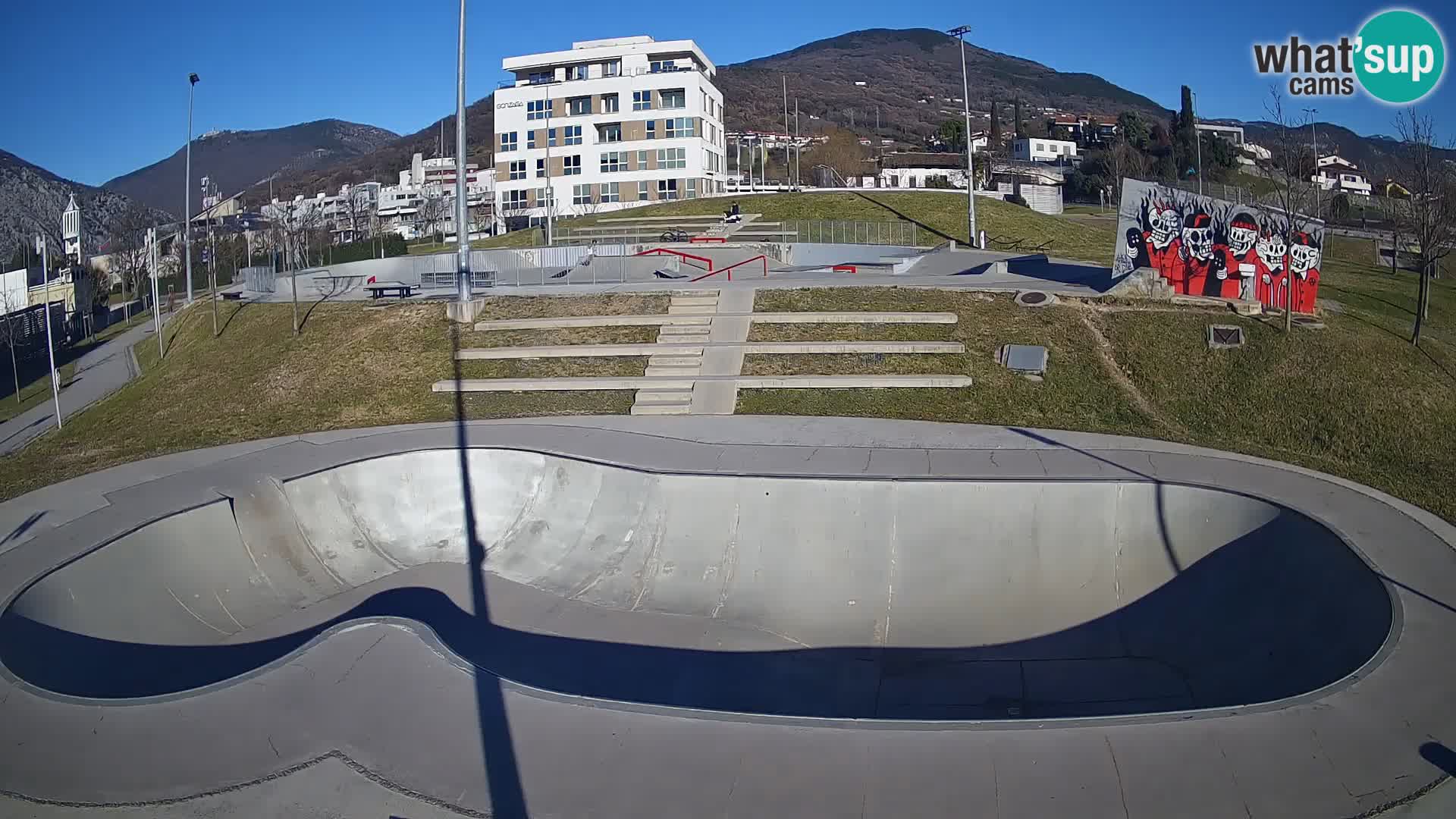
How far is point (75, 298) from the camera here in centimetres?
4175

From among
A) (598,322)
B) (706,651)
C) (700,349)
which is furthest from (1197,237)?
(706,651)

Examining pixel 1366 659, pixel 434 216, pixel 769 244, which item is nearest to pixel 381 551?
pixel 1366 659

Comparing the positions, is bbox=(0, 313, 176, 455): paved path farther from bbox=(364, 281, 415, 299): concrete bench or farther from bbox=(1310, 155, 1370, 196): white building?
bbox=(1310, 155, 1370, 196): white building

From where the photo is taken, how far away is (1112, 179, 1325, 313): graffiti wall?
2395cm

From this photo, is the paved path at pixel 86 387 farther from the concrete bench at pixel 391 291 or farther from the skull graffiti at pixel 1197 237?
the skull graffiti at pixel 1197 237

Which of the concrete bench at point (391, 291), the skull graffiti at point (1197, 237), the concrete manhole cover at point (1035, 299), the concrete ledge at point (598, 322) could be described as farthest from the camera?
the concrete bench at point (391, 291)

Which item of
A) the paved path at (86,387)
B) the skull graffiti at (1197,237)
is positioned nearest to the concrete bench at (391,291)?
the paved path at (86,387)

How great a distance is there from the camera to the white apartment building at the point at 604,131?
65.3 meters

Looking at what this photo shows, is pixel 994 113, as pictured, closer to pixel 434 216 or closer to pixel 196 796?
pixel 434 216

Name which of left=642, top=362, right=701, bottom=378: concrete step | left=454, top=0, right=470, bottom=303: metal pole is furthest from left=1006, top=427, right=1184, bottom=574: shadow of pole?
left=454, top=0, right=470, bottom=303: metal pole

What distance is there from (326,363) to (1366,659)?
23801 mm

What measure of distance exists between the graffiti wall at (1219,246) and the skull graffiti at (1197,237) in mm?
20

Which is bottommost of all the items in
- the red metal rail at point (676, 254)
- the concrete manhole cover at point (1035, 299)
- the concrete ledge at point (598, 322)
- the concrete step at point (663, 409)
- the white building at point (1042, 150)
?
the concrete step at point (663, 409)

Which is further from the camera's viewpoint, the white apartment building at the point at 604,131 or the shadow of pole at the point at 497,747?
the white apartment building at the point at 604,131
